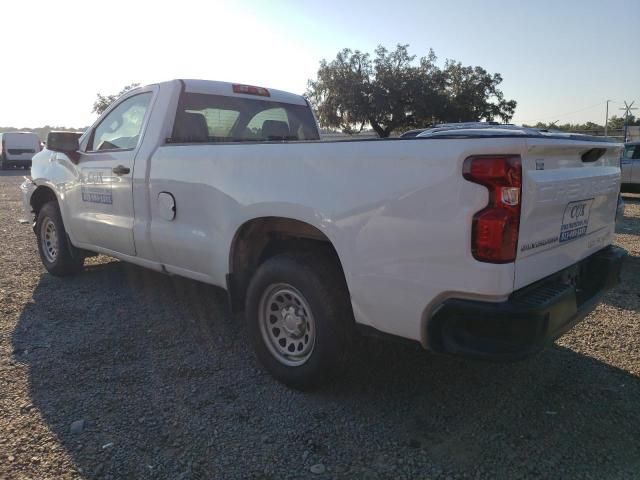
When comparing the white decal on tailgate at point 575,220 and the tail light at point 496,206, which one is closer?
the tail light at point 496,206

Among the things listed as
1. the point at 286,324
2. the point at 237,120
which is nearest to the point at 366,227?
the point at 286,324

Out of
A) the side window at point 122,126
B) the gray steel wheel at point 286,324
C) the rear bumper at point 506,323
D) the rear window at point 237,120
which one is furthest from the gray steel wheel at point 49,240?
the rear bumper at point 506,323

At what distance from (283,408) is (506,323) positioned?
143 centimetres

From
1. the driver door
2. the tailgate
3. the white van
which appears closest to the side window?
the driver door

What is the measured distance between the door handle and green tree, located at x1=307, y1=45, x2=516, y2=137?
3213cm

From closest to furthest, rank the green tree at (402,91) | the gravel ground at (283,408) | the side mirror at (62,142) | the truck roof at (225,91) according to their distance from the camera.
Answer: the gravel ground at (283,408)
the truck roof at (225,91)
the side mirror at (62,142)
the green tree at (402,91)

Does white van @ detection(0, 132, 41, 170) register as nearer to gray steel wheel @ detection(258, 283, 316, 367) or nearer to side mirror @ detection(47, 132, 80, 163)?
side mirror @ detection(47, 132, 80, 163)

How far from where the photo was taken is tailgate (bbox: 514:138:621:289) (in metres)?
2.41

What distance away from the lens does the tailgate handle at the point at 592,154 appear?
2862 mm

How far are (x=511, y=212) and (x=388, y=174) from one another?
599 mm

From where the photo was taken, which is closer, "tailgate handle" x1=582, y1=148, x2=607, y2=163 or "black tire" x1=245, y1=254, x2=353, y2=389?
"tailgate handle" x1=582, y1=148, x2=607, y2=163

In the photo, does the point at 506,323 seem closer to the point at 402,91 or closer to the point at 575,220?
the point at 575,220

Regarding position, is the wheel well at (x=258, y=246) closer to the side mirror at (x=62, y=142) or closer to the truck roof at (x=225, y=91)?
the truck roof at (x=225, y=91)

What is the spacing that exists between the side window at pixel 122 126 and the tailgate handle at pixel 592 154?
3.38 meters
